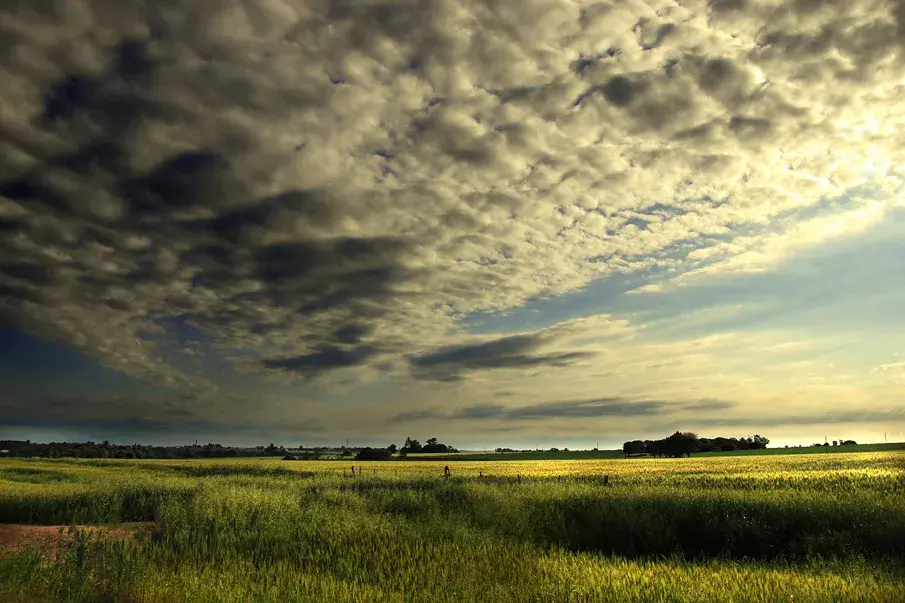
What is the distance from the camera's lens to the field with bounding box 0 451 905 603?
11164 millimetres

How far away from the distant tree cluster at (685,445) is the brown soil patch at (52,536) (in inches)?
4768

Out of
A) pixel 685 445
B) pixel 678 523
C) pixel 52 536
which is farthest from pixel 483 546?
pixel 685 445

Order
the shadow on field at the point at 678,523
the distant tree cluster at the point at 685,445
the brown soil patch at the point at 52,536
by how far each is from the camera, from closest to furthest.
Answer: the brown soil patch at the point at 52,536 < the shadow on field at the point at 678,523 < the distant tree cluster at the point at 685,445

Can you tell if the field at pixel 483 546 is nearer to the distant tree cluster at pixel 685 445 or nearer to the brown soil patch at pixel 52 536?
the brown soil patch at pixel 52 536

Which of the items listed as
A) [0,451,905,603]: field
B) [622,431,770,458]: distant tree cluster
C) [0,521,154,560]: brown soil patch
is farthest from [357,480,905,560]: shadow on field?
[622,431,770,458]: distant tree cluster

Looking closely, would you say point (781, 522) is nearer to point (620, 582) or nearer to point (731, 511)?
point (731, 511)

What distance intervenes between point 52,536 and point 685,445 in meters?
129

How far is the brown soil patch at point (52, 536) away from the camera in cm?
1419

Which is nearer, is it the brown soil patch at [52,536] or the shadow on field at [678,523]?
the brown soil patch at [52,536]

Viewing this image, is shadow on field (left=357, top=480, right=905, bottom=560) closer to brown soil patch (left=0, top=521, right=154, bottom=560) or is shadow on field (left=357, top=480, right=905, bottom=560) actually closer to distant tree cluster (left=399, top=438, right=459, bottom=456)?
brown soil patch (left=0, top=521, right=154, bottom=560)

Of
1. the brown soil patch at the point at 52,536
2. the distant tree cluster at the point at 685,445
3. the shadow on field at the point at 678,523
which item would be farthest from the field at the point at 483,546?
the distant tree cluster at the point at 685,445

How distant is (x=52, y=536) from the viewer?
16953 millimetres

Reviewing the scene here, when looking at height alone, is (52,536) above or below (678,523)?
above

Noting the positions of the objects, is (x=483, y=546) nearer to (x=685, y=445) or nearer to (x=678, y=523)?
(x=678, y=523)
